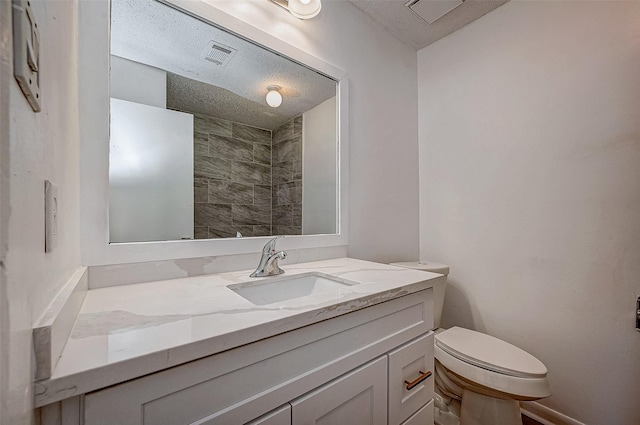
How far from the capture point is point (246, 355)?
0.53m

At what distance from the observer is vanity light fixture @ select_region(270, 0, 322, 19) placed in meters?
1.20

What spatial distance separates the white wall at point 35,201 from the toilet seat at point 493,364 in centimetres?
130

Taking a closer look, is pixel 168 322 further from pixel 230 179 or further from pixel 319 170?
pixel 319 170

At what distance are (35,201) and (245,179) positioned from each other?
0.75 m

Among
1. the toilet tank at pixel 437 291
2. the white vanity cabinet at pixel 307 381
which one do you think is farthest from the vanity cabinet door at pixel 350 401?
the toilet tank at pixel 437 291

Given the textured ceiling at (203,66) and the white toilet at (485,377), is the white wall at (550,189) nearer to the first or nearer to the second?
the white toilet at (485,377)

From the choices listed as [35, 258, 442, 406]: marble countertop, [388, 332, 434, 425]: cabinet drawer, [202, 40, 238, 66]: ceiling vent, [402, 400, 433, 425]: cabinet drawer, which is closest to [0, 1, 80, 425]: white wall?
[35, 258, 442, 406]: marble countertop

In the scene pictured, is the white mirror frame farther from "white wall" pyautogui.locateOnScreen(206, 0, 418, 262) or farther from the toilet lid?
the toilet lid

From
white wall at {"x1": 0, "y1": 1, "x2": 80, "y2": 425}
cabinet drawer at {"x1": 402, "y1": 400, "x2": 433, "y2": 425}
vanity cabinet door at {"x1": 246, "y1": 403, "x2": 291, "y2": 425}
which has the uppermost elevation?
white wall at {"x1": 0, "y1": 1, "x2": 80, "y2": 425}

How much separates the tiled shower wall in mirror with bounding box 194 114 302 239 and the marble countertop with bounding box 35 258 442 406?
0.26 meters

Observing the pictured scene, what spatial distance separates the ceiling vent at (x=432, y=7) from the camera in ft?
4.80

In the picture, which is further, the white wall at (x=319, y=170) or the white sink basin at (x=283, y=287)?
the white wall at (x=319, y=170)

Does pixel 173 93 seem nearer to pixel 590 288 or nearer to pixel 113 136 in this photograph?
pixel 113 136

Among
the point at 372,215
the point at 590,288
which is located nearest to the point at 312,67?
the point at 372,215
